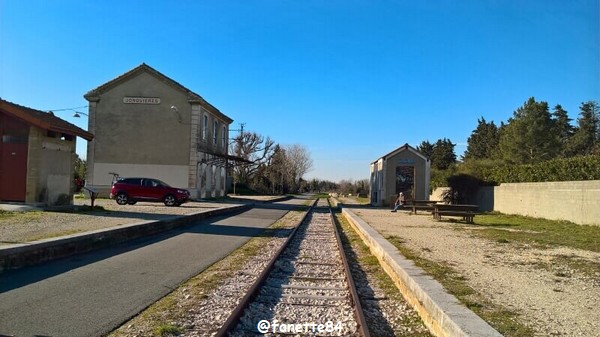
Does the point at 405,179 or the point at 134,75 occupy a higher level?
the point at 134,75

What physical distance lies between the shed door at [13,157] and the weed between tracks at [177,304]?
36.2 ft

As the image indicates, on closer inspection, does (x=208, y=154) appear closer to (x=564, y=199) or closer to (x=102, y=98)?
(x=102, y=98)

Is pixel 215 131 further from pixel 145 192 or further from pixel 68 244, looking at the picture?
pixel 68 244

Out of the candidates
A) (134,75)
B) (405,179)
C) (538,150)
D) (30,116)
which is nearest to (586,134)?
(538,150)

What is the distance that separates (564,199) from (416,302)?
54.9 feet

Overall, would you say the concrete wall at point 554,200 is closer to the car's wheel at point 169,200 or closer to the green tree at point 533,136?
the car's wheel at point 169,200

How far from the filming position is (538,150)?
54.8m

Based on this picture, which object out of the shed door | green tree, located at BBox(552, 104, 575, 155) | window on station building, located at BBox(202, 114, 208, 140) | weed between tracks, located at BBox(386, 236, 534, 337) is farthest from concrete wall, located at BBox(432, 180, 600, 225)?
green tree, located at BBox(552, 104, 575, 155)

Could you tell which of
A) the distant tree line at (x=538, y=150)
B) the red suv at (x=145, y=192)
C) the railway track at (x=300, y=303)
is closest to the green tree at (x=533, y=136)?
the distant tree line at (x=538, y=150)

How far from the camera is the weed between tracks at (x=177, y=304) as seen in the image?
5.68 m

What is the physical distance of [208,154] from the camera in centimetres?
4259

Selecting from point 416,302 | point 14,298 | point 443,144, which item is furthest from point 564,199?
point 443,144

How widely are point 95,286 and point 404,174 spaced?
33.1 m

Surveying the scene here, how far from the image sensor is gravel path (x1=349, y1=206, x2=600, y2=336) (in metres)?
6.07
